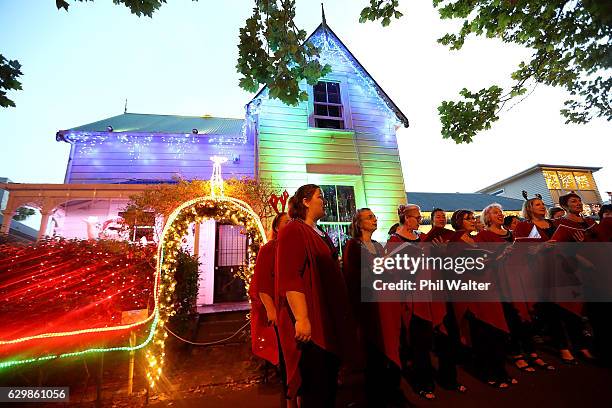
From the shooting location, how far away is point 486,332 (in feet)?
11.1

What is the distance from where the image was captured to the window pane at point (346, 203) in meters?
8.84

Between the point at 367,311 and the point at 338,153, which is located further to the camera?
the point at 338,153

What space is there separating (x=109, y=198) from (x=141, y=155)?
230 centimetres

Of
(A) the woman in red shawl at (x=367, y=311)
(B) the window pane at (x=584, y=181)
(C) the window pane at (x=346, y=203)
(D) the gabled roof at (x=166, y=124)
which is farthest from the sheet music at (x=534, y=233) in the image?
(B) the window pane at (x=584, y=181)

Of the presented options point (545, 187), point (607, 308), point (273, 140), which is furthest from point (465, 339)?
point (545, 187)

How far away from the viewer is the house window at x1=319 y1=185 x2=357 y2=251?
866cm

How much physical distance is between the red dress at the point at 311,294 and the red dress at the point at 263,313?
69 cm

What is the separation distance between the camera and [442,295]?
3521mm

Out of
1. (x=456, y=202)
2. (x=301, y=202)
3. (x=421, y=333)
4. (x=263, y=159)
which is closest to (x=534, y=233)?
(x=421, y=333)

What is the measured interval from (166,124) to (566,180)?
27.8 m

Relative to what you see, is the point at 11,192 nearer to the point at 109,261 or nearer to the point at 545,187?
the point at 109,261

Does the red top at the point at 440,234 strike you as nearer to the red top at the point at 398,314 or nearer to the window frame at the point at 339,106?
the red top at the point at 398,314

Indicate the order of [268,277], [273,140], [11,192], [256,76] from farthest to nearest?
[273,140] → [11,192] → [256,76] → [268,277]

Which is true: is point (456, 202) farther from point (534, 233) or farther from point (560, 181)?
point (534, 233)
